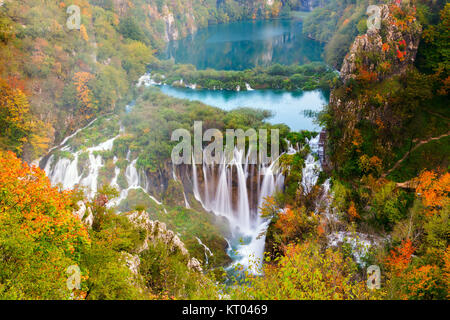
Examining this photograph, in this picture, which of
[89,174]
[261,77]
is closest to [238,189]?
[89,174]

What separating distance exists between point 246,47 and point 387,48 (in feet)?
190

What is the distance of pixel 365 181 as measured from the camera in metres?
27.1

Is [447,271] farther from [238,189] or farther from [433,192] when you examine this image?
[238,189]

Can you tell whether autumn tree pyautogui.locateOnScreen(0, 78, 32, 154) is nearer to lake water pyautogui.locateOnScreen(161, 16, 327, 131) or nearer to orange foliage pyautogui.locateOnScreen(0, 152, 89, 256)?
lake water pyautogui.locateOnScreen(161, 16, 327, 131)

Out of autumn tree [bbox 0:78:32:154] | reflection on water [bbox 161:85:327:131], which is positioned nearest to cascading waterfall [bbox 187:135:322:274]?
reflection on water [bbox 161:85:327:131]

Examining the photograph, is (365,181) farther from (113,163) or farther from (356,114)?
(113,163)

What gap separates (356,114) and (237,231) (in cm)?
1567

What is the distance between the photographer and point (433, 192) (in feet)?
72.4

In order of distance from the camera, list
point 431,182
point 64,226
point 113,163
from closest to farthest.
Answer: point 64,226 < point 431,182 < point 113,163

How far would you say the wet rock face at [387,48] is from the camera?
3334 cm

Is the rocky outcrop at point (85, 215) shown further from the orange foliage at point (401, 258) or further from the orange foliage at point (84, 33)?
the orange foliage at point (84, 33)

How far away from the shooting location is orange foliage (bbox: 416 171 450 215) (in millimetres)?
20922

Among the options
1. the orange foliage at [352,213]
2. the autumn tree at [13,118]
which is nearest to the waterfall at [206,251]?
the orange foliage at [352,213]

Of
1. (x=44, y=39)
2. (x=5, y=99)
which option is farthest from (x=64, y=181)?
(x=44, y=39)
